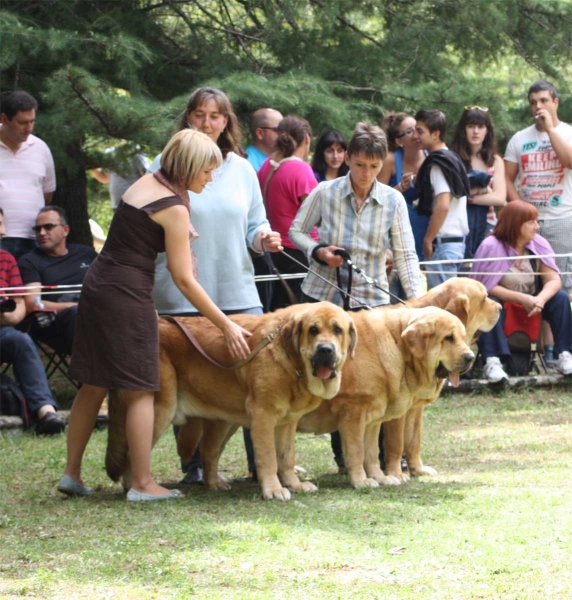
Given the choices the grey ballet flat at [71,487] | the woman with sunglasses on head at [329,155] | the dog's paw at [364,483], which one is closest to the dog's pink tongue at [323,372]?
the dog's paw at [364,483]

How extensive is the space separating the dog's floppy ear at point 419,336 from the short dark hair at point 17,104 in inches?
167

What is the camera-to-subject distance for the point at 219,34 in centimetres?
1065

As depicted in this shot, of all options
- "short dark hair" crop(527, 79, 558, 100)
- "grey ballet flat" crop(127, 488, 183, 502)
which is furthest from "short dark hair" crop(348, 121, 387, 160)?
"short dark hair" crop(527, 79, 558, 100)

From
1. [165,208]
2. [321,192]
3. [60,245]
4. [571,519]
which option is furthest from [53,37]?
[571,519]

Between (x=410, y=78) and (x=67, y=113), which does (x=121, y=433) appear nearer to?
(x=67, y=113)

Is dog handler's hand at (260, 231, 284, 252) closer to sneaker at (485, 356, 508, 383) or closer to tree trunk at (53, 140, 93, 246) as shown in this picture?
sneaker at (485, 356, 508, 383)

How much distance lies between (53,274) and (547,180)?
4.91m

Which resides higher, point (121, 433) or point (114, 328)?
point (114, 328)

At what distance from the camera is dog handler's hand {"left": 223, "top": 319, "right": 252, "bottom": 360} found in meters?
5.55

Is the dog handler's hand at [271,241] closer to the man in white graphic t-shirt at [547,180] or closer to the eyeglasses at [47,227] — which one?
the eyeglasses at [47,227]

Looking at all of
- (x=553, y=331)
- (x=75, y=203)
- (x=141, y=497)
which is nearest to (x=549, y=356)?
(x=553, y=331)

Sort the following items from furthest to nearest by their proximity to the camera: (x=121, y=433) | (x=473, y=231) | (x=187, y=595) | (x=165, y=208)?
1. (x=473, y=231)
2. (x=121, y=433)
3. (x=165, y=208)
4. (x=187, y=595)

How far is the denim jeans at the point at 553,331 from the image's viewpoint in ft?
32.0

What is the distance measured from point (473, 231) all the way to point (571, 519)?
5547 mm
